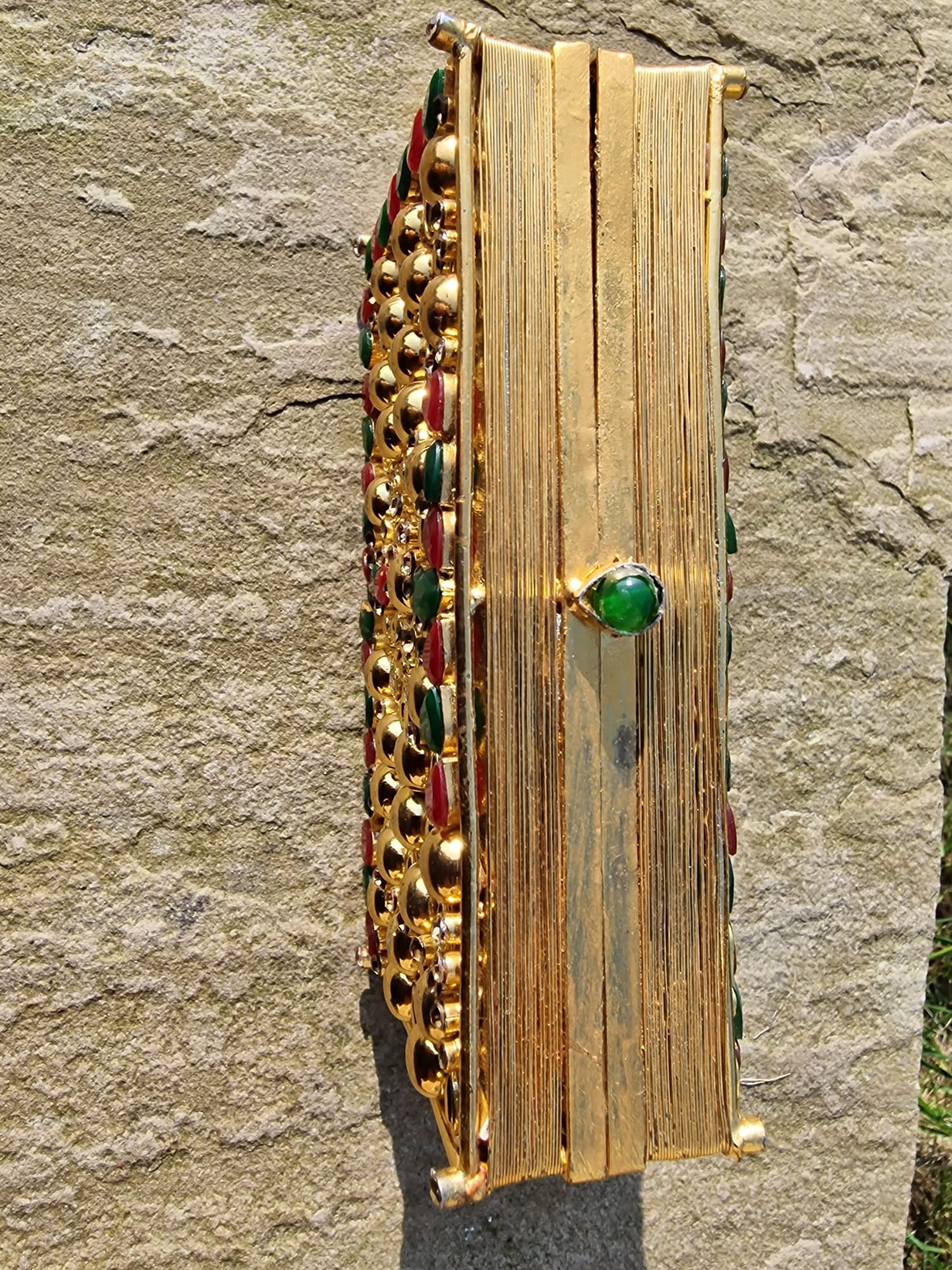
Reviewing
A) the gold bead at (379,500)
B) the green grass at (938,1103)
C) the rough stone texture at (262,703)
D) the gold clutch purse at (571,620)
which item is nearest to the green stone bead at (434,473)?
the gold clutch purse at (571,620)

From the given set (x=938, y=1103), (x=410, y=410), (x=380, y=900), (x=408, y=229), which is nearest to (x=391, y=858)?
(x=380, y=900)

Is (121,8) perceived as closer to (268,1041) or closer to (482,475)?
(482,475)

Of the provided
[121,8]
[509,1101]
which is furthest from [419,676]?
[121,8]

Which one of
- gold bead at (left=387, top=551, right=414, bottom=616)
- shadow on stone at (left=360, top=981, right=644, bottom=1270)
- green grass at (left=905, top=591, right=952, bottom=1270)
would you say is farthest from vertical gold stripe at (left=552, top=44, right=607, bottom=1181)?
green grass at (left=905, top=591, right=952, bottom=1270)

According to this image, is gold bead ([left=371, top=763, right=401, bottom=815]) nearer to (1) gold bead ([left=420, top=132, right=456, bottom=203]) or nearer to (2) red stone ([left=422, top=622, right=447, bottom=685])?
(2) red stone ([left=422, top=622, right=447, bottom=685])

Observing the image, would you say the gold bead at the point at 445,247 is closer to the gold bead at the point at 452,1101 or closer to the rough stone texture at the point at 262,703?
the rough stone texture at the point at 262,703

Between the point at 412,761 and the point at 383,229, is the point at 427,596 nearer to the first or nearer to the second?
the point at 412,761

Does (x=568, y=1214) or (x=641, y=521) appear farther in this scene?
(x=568, y=1214)
